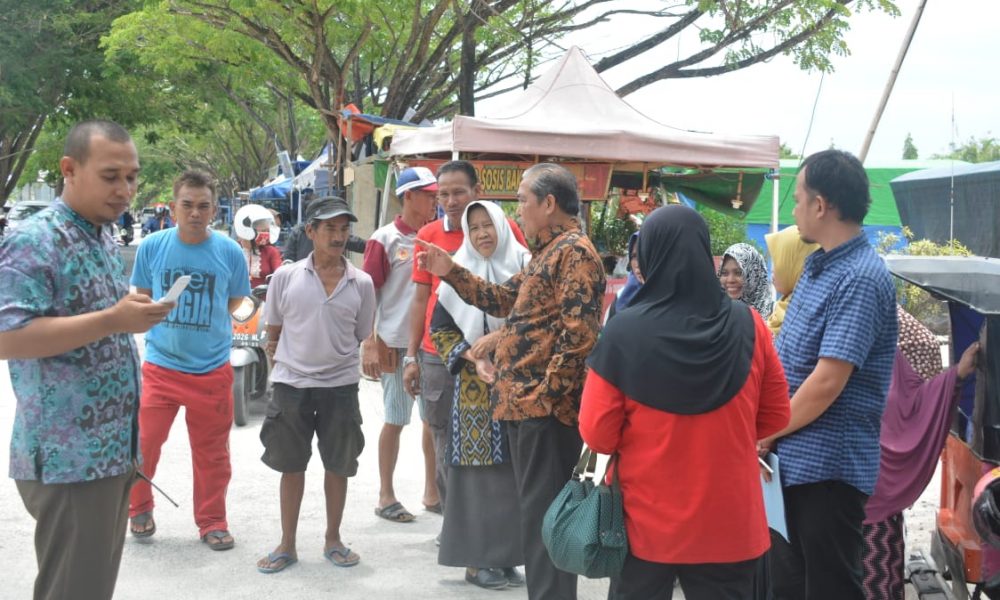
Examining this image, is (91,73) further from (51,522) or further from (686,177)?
(51,522)

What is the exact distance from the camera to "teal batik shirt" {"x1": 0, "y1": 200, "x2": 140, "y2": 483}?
2.97m

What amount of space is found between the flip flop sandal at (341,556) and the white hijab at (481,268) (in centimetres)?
136

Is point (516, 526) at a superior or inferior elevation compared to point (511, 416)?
inferior

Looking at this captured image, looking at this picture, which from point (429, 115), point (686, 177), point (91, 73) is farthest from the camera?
point (91, 73)

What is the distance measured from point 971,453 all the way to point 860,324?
1207 mm

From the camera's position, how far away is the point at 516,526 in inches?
194

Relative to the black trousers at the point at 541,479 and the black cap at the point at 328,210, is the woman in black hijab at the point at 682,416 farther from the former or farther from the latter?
the black cap at the point at 328,210

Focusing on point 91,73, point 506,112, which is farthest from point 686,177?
point 91,73

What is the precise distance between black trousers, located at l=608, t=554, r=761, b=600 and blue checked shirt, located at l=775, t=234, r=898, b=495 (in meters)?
0.49

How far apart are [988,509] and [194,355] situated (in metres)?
3.85

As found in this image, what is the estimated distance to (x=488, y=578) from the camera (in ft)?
16.4

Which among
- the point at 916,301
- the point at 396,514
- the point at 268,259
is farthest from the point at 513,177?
the point at 916,301

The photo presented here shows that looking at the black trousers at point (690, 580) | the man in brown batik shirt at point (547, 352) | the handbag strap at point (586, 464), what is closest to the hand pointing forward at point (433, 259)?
the man in brown batik shirt at point (547, 352)

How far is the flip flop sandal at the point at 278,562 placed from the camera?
5.14 metres
